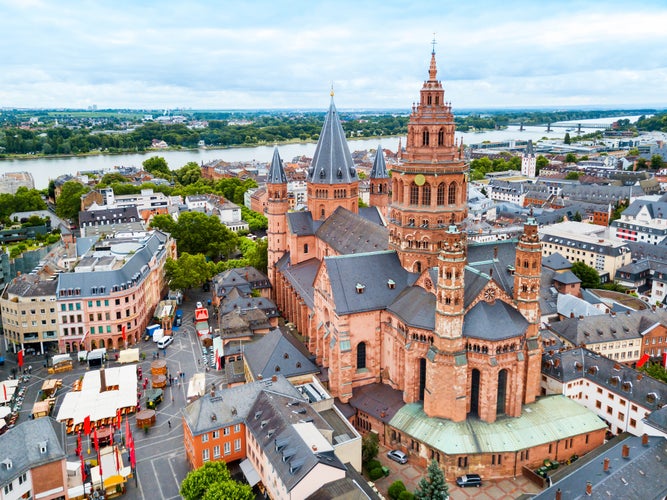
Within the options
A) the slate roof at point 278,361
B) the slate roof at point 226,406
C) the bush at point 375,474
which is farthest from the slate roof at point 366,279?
the bush at point 375,474

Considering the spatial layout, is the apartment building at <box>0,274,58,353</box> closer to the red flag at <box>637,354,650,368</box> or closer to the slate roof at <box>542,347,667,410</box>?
the slate roof at <box>542,347,667,410</box>

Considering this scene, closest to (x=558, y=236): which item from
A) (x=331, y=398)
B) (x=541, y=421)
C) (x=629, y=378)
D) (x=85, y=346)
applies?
(x=629, y=378)

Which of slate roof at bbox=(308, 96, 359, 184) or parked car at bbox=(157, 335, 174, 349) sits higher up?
slate roof at bbox=(308, 96, 359, 184)

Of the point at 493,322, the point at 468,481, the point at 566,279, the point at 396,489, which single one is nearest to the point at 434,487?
the point at 396,489

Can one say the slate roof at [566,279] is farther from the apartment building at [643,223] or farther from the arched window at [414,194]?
the apartment building at [643,223]

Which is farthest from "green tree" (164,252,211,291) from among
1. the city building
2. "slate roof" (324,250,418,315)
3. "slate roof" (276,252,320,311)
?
the city building

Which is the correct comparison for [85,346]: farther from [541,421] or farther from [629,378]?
[629,378]
